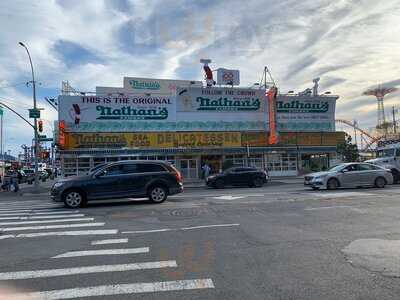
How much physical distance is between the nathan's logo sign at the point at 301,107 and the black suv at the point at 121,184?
31203 millimetres

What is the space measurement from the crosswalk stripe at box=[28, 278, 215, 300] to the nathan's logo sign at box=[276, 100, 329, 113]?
4268 cm

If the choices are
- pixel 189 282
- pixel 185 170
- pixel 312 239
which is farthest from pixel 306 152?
pixel 189 282

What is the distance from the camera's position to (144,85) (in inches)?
2096

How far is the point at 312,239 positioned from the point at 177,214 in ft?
18.5

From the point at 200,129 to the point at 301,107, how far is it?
1173 cm

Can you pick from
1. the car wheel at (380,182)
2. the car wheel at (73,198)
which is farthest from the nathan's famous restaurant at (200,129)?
the car wheel at (73,198)

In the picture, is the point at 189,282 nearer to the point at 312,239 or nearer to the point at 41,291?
the point at 41,291

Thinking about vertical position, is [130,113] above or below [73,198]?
above

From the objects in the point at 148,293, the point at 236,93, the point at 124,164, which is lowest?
the point at 148,293

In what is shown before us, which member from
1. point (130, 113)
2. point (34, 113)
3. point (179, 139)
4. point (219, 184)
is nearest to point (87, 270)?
point (219, 184)

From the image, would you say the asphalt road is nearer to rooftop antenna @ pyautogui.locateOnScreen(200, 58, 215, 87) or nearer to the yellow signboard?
the yellow signboard

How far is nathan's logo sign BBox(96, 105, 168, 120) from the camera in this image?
42531 mm

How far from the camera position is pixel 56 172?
2921 inches

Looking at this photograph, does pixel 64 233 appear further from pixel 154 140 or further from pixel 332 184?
pixel 154 140
